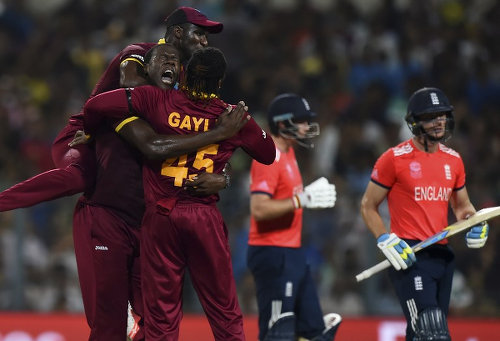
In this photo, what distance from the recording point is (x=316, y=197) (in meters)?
6.99

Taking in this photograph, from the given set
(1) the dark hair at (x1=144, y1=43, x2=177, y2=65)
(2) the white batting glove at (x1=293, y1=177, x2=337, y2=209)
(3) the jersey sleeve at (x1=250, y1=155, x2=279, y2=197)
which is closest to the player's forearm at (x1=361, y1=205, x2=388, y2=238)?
(2) the white batting glove at (x1=293, y1=177, x2=337, y2=209)

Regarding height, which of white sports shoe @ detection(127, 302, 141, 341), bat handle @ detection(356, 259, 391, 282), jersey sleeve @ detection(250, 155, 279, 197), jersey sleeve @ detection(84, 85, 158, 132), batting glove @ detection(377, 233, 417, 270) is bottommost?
white sports shoe @ detection(127, 302, 141, 341)

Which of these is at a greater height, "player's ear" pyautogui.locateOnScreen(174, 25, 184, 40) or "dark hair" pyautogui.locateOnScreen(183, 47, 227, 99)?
"player's ear" pyautogui.locateOnScreen(174, 25, 184, 40)

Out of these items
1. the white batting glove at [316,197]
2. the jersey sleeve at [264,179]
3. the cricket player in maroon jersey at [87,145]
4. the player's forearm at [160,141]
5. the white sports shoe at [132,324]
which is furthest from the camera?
the jersey sleeve at [264,179]

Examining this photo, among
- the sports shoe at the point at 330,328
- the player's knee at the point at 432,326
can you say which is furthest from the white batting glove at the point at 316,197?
the player's knee at the point at 432,326

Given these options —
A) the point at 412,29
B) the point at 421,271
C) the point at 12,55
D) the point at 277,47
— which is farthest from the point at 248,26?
the point at 421,271

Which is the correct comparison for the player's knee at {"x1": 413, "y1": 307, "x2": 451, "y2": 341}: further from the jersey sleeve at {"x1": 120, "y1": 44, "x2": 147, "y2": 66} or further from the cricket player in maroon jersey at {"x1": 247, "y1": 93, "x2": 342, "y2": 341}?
the jersey sleeve at {"x1": 120, "y1": 44, "x2": 147, "y2": 66}

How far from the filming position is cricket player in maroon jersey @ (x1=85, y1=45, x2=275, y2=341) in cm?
538

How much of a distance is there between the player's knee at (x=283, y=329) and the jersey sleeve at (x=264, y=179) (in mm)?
916

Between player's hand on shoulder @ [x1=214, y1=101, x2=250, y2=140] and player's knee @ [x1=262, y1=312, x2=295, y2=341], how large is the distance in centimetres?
209

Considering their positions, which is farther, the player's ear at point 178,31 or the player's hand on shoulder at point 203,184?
the player's ear at point 178,31

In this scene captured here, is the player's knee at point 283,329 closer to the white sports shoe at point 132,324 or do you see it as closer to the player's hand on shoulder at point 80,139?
the white sports shoe at point 132,324

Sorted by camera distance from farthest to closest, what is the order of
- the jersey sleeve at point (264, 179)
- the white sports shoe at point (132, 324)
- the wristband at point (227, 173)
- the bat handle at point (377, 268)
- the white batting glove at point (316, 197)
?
the jersey sleeve at point (264, 179)
the white batting glove at point (316, 197)
the bat handle at point (377, 268)
the white sports shoe at point (132, 324)
the wristband at point (227, 173)

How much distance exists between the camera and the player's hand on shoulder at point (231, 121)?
537 cm
